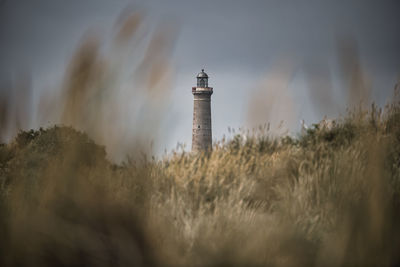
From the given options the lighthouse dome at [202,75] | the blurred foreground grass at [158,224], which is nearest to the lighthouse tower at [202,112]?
the lighthouse dome at [202,75]

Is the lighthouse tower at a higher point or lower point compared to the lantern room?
lower

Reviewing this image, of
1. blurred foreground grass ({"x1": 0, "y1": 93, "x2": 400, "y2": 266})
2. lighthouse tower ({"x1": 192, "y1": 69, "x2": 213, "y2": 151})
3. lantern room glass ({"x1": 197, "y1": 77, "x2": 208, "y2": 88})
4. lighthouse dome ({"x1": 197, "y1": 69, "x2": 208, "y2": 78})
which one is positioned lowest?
blurred foreground grass ({"x1": 0, "y1": 93, "x2": 400, "y2": 266})

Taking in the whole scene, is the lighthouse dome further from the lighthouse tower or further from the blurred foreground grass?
the blurred foreground grass

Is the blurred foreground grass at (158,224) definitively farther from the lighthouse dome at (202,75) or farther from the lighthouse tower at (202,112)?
the lighthouse dome at (202,75)

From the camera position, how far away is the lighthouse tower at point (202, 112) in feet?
121

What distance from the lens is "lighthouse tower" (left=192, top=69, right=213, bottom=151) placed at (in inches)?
1451

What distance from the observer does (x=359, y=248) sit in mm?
2941

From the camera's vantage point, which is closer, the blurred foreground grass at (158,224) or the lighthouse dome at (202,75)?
the blurred foreground grass at (158,224)

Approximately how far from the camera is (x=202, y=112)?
37406 mm

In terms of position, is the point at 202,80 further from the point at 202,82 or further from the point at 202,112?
the point at 202,112

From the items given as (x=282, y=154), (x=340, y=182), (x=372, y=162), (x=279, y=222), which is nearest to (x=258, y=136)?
(x=282, y=154)

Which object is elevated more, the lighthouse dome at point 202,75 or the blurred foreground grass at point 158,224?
the lighthouse dome at point 202,75

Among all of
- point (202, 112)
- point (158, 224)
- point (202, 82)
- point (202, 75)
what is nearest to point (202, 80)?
point (202, 82)

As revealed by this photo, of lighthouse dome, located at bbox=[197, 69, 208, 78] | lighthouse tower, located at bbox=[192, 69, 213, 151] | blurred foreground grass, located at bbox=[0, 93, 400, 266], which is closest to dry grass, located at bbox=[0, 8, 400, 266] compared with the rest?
blurred foreground grass, located at bbox=[0, 93, 400, 266]
